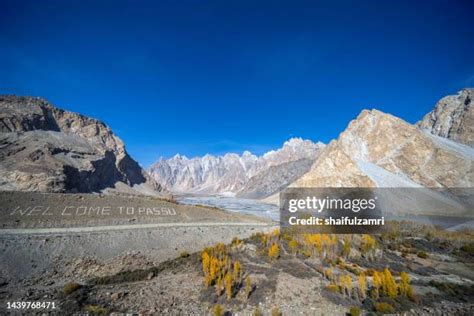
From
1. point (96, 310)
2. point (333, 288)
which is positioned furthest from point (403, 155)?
point (96, 310)

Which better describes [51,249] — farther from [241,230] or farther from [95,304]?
[241,230]

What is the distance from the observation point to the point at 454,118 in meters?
123

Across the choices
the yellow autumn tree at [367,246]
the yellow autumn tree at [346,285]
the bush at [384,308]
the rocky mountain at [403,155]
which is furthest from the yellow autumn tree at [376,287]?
the rocky mountain at [403,155]

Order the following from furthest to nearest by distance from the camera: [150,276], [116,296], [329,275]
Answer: [150,276] → [329,275] → [116,296]

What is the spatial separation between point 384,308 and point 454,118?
146 meters

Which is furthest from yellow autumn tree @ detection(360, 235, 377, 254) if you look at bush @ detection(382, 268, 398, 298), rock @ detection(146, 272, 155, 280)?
rock @ detection(146, 272, 155, 280)

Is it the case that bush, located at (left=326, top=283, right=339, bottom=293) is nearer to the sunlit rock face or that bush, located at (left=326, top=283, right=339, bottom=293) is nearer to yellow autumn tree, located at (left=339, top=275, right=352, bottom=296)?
yellow autumn tree, located at (left=339, top=275, right=352, bottom=296)

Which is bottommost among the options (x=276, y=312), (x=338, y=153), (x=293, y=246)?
(x=276, y=312)

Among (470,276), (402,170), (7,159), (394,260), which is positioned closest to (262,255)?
(394,260)

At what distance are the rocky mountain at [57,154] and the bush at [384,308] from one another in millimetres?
77799

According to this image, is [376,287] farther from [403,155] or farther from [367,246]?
[403,155]

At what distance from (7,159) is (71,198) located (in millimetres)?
59300

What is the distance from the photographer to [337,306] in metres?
14.4

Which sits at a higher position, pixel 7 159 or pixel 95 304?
pixel 7 159
